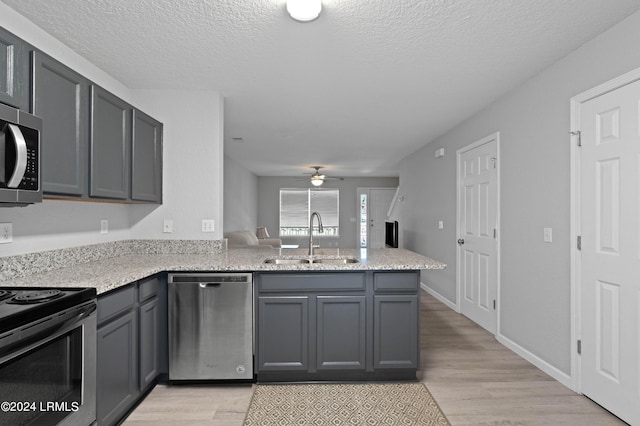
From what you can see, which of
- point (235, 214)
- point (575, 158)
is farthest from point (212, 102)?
point (235, 214)

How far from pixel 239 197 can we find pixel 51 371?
667 cm

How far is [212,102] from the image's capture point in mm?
3248

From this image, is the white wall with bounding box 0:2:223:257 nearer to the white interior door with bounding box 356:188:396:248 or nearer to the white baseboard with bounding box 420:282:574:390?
the white baseboard with bounding box 420:282:574:390

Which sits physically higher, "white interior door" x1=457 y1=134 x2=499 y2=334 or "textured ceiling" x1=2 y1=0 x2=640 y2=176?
"textured ceiling" x1=2 y1=0 x2=640 y2=176

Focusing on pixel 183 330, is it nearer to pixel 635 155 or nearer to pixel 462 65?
pixel 462 65

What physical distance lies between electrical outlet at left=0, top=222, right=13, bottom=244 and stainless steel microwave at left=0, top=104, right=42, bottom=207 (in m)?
0.41

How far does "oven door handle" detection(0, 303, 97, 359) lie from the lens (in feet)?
4.20

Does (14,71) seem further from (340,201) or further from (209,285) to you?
(340,201)

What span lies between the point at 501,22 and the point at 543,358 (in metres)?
2.48

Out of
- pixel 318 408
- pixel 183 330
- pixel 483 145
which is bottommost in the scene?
pixel 318 408

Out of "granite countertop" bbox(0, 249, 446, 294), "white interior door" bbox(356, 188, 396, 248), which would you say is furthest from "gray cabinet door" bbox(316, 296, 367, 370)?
"white interior door" bbox(356, 188, 396, 248)

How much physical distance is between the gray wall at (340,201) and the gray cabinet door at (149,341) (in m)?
8.03

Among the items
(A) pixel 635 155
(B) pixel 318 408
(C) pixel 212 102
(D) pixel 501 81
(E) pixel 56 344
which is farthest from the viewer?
(C) pixel 212 102

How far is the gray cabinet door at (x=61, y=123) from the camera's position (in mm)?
1812
